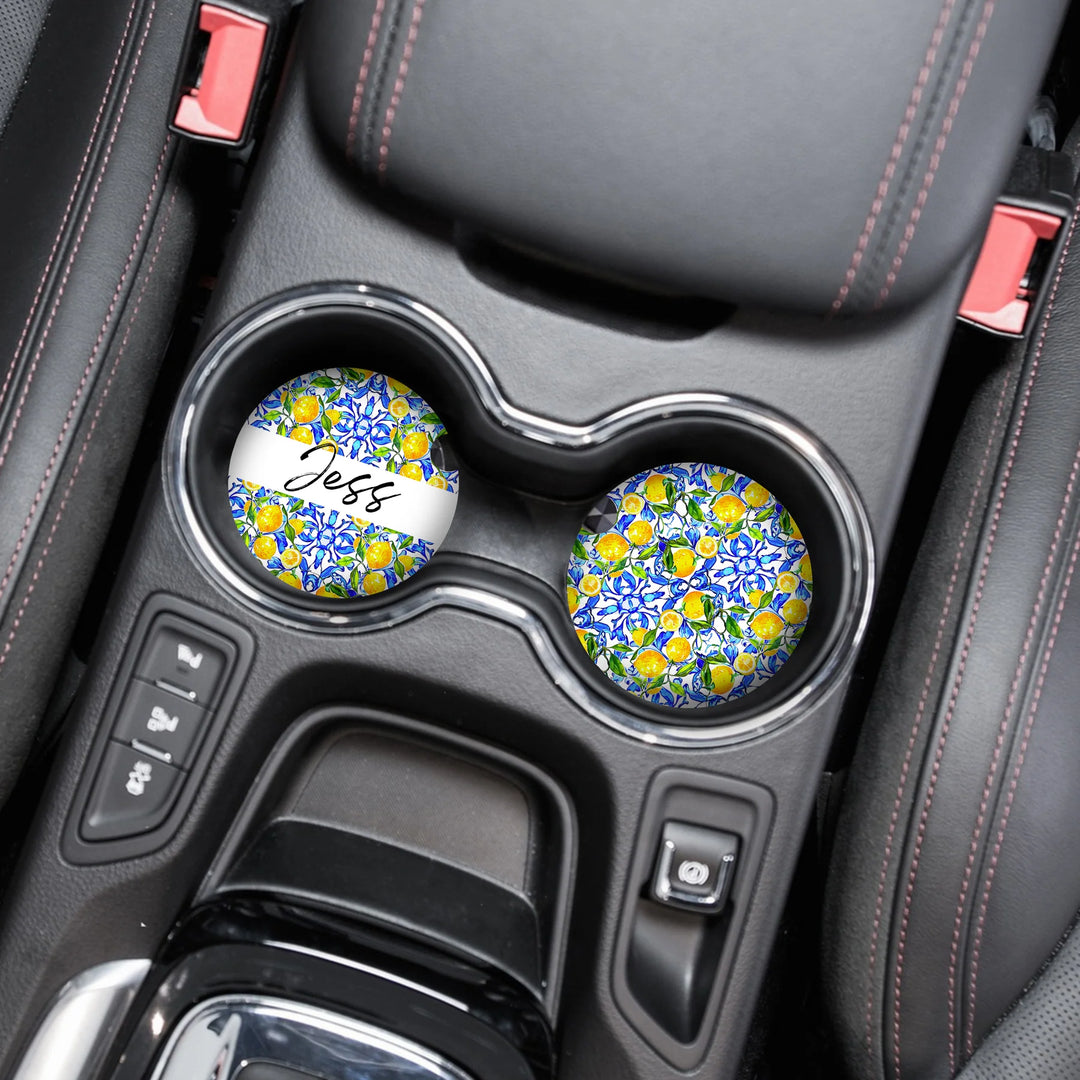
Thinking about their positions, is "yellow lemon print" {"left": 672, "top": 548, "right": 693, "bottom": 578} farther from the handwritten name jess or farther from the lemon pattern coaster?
the handwritten name jess

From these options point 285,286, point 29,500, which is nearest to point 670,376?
point 285,286

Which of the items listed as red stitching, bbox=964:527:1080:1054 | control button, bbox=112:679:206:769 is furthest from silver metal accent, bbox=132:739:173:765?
red stitching, bbox=964:527:1080:1054

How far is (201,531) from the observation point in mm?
1043

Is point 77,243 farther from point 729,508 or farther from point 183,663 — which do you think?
point 729,508

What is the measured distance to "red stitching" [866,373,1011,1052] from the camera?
1.08m

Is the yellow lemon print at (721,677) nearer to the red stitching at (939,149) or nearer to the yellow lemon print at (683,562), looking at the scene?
the yellow lemon print at (683,562)

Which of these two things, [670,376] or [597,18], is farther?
[670,376]

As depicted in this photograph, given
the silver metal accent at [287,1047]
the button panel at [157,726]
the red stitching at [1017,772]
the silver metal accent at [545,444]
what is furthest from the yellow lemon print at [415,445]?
the red stitching at [1017,772]

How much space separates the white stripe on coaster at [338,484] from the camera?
1.10 meters

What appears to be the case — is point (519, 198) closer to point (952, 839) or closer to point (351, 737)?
point (351, 737)

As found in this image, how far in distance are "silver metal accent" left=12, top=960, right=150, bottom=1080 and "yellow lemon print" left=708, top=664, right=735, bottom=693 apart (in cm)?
60

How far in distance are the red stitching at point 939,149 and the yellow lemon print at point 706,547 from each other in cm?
28

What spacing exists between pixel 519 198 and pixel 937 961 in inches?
31.6

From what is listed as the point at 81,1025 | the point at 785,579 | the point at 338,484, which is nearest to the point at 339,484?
the point at 338,484
